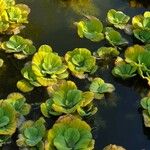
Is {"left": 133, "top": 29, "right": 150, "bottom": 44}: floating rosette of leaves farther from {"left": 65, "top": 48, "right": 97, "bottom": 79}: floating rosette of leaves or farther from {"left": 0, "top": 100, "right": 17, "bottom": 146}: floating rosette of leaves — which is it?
{"left": 0, "top": 100, "right": 17, "bottom": 146}: floating rosette of leaves

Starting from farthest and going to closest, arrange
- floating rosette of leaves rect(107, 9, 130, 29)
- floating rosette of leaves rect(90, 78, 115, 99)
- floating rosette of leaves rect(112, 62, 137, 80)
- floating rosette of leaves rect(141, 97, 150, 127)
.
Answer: floating rosette of leaves rect(107, 9, 130, 29), floating rosette of leaves rect(112, 62, 137, 80), floating rosette of leaves rect(90, 78, 115, 99), floating rosette of leaves rect(141, 97, 150, 127)

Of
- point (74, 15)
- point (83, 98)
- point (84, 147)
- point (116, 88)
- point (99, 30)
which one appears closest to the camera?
point (84, 147)

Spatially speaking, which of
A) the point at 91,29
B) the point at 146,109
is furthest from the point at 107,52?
the point at 146,109

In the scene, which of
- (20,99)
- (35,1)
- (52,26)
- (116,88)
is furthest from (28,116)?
(35,1)

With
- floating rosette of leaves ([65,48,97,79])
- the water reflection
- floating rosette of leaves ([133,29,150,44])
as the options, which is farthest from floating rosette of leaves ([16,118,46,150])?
the water reflection

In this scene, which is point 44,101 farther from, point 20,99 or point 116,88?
point 116,88

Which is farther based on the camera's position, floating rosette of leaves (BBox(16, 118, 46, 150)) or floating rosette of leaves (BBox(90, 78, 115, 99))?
floating rosette of leaves (BBox(90, 78, 115, 99))

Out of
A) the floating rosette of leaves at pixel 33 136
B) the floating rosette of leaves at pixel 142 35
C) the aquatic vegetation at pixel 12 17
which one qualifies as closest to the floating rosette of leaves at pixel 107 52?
the floating rosette of leaves at pixel 142 35
